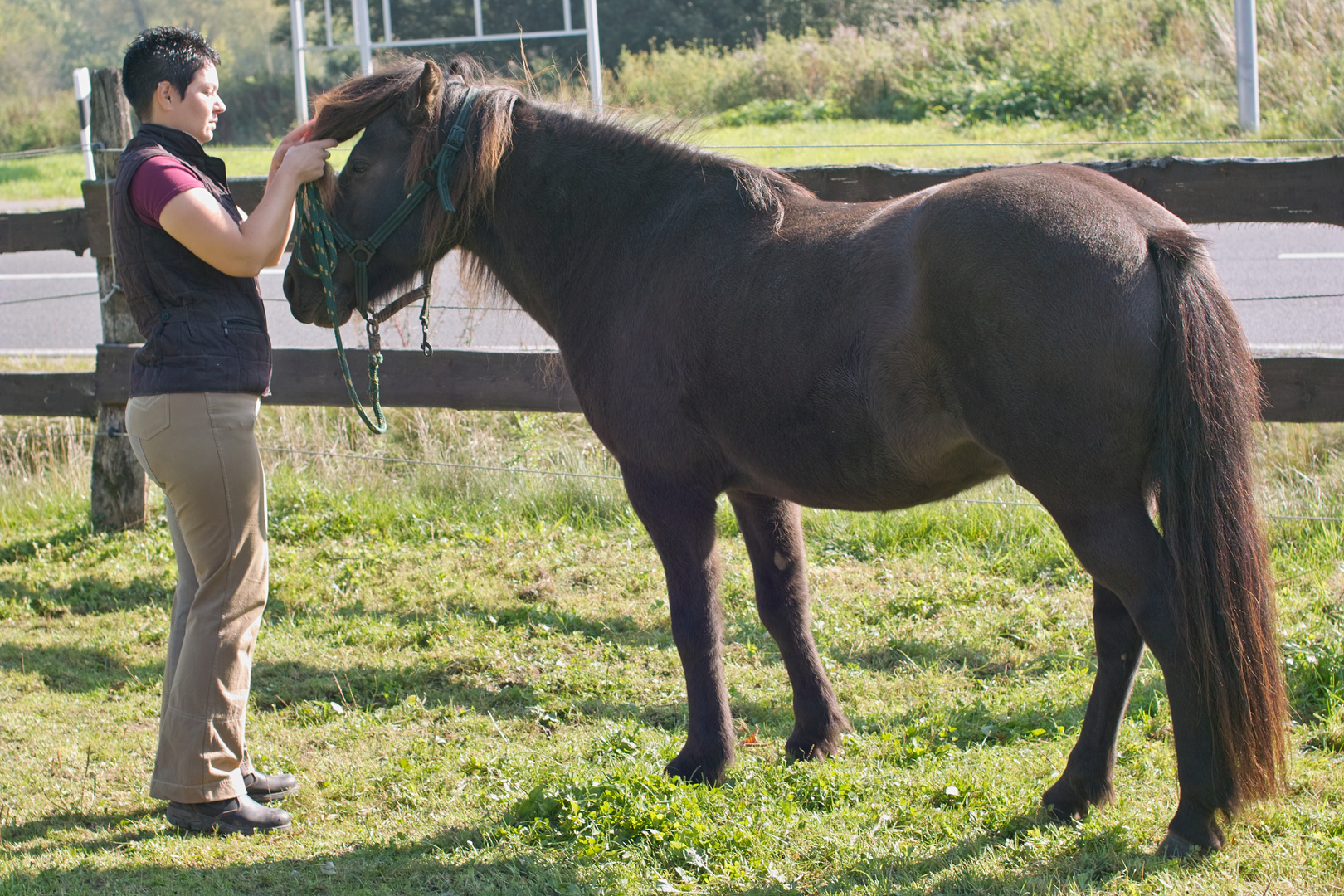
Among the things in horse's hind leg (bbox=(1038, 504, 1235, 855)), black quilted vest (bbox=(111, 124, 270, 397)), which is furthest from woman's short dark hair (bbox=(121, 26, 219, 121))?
horse's hind leg (bbox=(1038, 504, 1235, 855))

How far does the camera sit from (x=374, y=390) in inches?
142

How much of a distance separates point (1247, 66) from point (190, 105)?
1197 cm

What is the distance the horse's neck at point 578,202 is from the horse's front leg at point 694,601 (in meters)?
0.67

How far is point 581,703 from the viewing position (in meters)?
4.00

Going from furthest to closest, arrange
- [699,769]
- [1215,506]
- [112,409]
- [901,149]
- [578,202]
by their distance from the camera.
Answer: [901,149] < [112,409] < [578,202] < [699,769] < [1215,506]

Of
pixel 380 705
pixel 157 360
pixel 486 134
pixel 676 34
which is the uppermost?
pixel 676 34

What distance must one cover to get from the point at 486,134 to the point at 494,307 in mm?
754

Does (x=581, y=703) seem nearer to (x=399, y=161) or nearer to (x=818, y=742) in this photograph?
(x=818, y=742)

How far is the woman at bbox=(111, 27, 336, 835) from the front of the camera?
2988 mm

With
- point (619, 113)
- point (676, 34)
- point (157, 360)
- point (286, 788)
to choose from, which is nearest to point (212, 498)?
point (157, 360)

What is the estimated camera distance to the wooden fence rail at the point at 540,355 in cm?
437

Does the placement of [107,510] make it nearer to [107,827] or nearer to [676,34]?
[107,827]

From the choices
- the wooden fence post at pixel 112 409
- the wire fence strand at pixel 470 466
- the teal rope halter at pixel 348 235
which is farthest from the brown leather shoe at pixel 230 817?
the wooden fence post at pixel 112 409

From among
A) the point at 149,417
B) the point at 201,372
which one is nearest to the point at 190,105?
the point at 201,372
